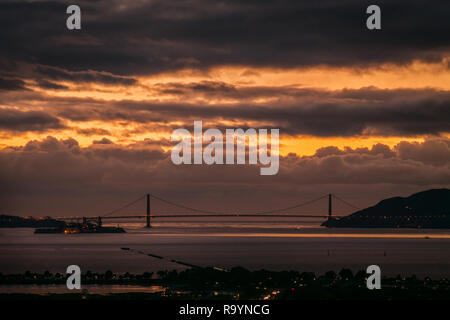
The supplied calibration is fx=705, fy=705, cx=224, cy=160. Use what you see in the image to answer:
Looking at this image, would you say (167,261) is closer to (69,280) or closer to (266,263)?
(266,263)
